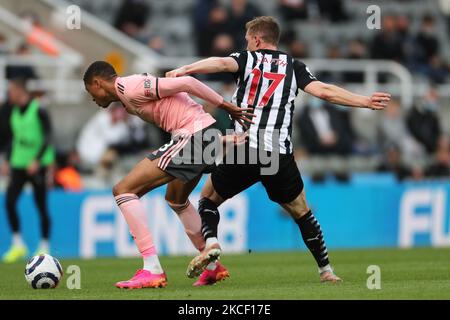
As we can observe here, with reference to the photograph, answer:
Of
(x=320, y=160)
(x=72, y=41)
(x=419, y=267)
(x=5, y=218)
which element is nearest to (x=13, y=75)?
(x=72, y=41)

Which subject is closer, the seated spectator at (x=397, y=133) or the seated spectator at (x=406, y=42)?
the seated spectator at (x=397, y=133)

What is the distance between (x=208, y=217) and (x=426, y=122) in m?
10.6

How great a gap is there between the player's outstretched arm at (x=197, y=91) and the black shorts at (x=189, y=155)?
0.26 metres

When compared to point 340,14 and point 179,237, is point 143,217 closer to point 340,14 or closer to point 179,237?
point 179,237

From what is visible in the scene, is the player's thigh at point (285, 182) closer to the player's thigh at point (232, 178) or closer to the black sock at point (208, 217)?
the player's thigh at point (232, 178)

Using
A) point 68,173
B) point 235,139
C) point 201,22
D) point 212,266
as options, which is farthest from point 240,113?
point 201,22

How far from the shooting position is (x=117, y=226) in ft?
53.7

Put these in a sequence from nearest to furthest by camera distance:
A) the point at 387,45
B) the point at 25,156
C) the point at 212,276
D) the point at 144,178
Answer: the point at 144,178 → the point at 212,276 → the point at 25,156 → the point at 387,45

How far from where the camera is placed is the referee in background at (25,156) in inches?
609

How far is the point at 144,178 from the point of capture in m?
9.34

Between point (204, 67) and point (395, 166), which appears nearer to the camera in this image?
point (204, 67)

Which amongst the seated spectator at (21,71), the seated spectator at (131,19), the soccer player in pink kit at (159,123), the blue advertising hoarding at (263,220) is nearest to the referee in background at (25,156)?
the blue advertising hoarding at (263,220)

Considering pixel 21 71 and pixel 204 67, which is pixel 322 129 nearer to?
pixel 21 71

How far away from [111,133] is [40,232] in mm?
2426
